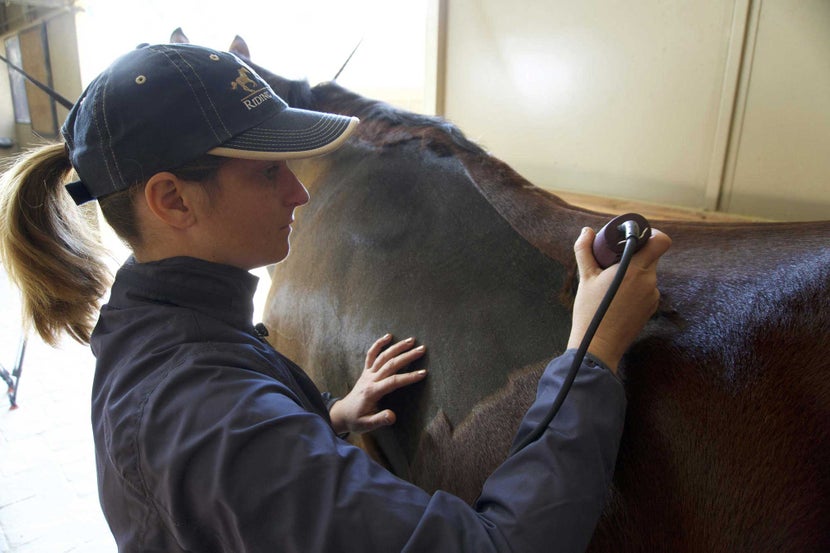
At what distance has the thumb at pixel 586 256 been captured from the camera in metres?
0.68

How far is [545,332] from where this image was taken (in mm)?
780

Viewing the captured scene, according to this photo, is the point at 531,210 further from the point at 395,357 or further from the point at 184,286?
the point at 184,286

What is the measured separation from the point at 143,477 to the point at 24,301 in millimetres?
471

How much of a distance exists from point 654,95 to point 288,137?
1644 mm

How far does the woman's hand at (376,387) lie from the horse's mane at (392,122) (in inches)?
16.8

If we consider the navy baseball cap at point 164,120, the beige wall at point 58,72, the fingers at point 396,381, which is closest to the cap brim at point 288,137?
the navy baseball cap at point 164,120

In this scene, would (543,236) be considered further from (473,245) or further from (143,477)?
(143,477)

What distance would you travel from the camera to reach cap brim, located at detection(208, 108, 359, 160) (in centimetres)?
66

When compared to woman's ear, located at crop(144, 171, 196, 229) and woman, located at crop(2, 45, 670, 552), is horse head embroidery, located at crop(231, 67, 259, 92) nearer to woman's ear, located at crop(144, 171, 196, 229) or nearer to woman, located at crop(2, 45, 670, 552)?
woman, located at crop(2, 45, 670, 552)

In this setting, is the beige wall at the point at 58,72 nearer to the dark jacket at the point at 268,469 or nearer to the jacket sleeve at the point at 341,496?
the dark jacket at the point at 268,469

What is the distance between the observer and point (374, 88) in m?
3.00


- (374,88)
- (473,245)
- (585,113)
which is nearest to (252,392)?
(473,245)

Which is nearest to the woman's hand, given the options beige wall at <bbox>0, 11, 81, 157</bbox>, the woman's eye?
the woman's eye

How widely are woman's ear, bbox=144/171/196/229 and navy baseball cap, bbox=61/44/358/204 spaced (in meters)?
0.01
